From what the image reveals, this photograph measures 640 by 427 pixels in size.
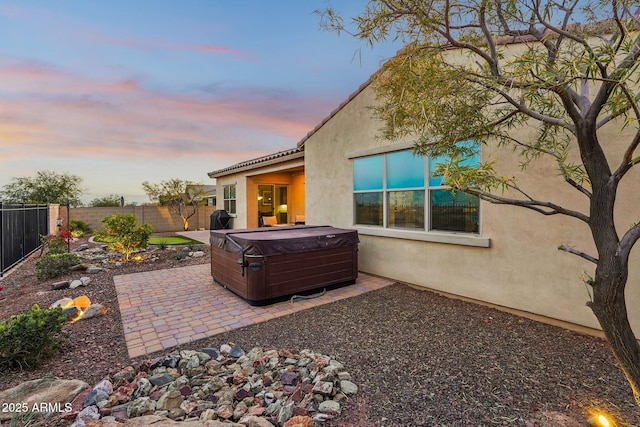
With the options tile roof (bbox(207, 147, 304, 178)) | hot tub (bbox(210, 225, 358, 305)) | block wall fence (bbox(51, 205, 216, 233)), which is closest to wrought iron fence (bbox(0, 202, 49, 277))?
block wall fence (bbox(51, 205, 216, 233))

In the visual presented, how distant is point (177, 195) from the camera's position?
16781 millimetres

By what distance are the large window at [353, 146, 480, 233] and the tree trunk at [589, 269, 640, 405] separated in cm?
276

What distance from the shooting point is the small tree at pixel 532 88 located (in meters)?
1.75

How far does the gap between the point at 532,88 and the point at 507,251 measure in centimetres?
329

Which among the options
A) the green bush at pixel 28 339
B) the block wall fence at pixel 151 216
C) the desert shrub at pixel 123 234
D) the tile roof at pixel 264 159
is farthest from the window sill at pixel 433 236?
the block wall fence at pixel 151 216

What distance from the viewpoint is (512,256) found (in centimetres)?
420

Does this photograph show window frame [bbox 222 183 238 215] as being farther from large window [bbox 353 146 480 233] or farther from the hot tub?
large window [bbox 353 146 480 233]

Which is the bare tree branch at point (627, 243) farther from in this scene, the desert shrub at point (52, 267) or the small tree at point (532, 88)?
the desert shrub at point (52, 267)

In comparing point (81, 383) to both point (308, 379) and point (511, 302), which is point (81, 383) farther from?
point (511, 302)

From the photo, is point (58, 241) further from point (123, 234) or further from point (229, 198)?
point (229, 198)

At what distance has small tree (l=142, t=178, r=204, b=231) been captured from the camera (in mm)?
16781

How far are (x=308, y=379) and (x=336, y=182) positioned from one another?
5.10 metres

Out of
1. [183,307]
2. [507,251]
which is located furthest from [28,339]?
[507,251]

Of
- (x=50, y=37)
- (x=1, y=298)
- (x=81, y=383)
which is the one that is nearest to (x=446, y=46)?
(x=81, y=383)
